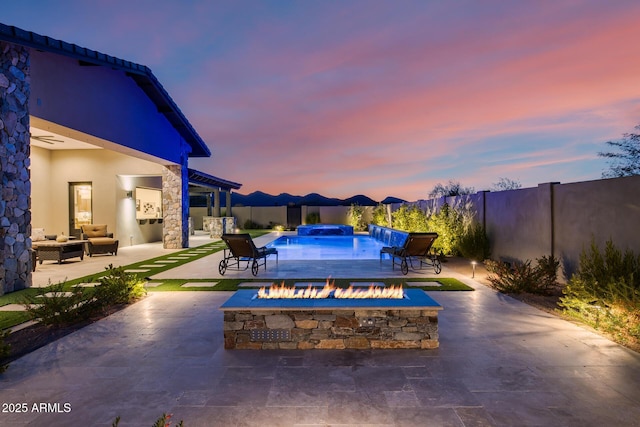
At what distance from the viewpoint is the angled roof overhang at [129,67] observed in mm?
5668

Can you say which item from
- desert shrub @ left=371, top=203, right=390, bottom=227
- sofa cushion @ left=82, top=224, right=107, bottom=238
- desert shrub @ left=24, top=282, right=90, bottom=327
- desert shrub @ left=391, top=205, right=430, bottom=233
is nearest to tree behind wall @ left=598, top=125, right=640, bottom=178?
desert shrub @ left=391, top=205, right=430, bottom=233

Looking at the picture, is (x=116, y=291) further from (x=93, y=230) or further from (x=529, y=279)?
(x=93, y=230)

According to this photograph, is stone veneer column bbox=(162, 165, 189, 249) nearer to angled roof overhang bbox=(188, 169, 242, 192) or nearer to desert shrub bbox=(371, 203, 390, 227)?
angled roof overhang bbox=(188, 169, 242, 192)

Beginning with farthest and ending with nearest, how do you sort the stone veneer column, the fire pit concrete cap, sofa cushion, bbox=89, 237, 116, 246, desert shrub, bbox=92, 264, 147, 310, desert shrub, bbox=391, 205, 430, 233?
the stone veneer column
desert shrub, bbox=391, 205, 430, 233
sofa cushion, bbox=89, 237, 116, 246
desert shrub, bbox=92, 264, 147, 310
the fire pit concrete cap

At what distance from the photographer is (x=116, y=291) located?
535 centimetres

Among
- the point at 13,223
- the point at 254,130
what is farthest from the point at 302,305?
the point at 254,130

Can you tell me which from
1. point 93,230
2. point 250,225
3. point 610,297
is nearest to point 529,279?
point 610,297

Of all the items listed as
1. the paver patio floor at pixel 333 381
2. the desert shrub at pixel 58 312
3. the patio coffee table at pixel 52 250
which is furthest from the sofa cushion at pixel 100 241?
the paver patio floor at pixel 333 381

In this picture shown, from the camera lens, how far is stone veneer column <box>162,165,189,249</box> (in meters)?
13.5

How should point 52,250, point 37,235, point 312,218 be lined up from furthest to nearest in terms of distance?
point 312,218
point 37,235
point 52,250

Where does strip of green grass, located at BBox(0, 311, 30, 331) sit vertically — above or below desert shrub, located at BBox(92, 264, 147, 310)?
below

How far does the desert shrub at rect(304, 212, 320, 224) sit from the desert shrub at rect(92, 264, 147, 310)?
66.0 feet

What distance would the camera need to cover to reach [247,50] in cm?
1109

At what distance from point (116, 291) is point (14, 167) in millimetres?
3648
